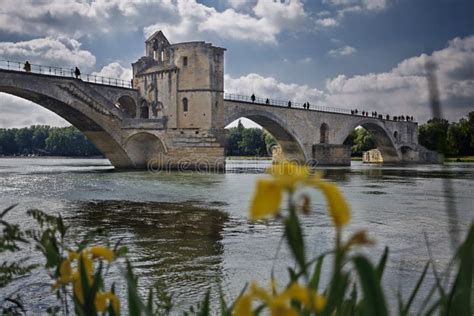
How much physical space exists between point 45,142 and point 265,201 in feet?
361

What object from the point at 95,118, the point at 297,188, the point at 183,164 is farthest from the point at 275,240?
the point at 183,164

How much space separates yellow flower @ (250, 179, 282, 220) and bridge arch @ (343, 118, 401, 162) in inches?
2343

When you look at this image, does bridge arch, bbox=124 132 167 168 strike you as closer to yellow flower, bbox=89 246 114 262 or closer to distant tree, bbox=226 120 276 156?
yellow flower, bbox=89 246 114 262

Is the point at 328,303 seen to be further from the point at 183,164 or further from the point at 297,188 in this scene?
the point at 183,164

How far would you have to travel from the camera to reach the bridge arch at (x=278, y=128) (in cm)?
4138

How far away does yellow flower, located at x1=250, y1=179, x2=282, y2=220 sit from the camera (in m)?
0.63

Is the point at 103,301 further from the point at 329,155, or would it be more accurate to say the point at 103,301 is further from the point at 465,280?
the point at 329,155

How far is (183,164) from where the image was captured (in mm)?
36875

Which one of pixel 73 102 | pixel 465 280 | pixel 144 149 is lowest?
pixel 465 280

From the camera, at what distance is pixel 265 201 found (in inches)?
24.8

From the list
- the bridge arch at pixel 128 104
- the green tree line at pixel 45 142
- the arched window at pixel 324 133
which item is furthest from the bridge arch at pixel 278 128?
the green tree line at pixel 45 142

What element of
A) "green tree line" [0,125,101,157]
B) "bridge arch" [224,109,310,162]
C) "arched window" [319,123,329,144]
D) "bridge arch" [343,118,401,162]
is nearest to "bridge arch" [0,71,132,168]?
"bridge arch" [224,109,310,162]

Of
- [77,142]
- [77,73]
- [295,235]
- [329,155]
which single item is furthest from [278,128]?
[77,142]

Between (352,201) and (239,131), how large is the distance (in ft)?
267
